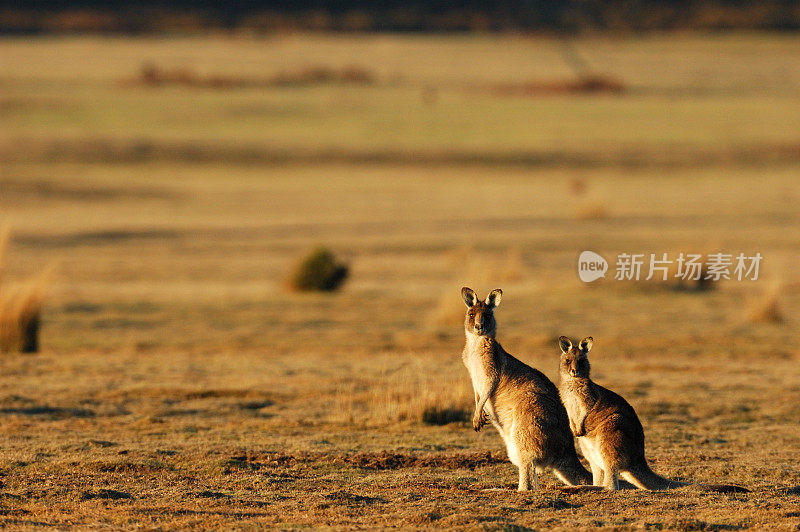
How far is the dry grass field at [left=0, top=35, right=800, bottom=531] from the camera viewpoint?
9641 mm

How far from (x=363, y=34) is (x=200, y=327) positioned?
3988 inches

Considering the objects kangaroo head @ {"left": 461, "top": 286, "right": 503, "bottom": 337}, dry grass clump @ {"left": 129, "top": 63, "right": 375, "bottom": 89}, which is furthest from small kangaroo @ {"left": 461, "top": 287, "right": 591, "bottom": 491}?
dry grass clump @ {"left": 129, "top": 63, "right": 375, "bottom": 89}

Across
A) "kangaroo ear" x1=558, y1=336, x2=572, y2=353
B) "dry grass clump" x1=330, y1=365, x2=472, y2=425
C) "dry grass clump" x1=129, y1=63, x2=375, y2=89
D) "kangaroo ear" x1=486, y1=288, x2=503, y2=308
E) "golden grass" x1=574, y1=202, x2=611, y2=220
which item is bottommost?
"dry grass clump" x1=330, y1=365, x2=472, y2=425

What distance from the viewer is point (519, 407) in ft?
30.0

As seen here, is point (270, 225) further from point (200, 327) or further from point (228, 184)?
point (200, 327)

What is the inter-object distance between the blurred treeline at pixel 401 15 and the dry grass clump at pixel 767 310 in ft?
334

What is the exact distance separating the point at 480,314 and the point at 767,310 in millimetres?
14500

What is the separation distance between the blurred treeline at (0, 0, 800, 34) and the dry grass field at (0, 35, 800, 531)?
127 ft

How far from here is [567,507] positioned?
882 cm

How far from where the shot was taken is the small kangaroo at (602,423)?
897cm

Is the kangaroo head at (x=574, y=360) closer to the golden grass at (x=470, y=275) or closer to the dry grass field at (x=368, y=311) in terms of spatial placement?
the dry grass field at (x=368, y=311)

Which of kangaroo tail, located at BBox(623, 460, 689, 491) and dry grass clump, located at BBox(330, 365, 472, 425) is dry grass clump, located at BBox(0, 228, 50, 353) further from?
kangaroo tail, located at BBox(623, 460, 689, 491)

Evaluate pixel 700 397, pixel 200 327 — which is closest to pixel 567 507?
pixel 700 397

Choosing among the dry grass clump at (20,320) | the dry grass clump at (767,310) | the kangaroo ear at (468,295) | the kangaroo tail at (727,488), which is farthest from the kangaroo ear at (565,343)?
the dry grass clump at (767,310)
